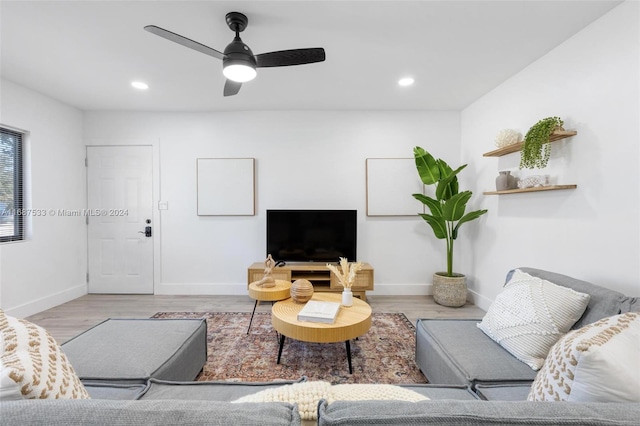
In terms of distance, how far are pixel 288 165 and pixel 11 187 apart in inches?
119

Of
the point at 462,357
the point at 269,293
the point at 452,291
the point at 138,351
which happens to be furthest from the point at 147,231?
the point at 452,291

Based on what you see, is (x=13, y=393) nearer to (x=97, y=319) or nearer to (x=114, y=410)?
(x=114, y=410)

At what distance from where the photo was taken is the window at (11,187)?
2877 mm

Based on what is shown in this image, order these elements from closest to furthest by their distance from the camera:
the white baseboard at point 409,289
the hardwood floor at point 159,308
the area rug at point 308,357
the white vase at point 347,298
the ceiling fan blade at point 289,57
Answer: the ceiling fan blade at point 289,57 < the area rug at point 308,357 < the white vase at point 347,298 < the hardwood floor at point 159,308 < the white baseboard at point 409,289

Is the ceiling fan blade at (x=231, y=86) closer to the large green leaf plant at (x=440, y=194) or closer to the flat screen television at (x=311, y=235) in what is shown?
the flat screen television at (x=311, y=235)

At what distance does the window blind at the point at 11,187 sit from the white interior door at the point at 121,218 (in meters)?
0.72

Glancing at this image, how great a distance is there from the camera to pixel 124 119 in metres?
3.72

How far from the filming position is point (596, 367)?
763 mm

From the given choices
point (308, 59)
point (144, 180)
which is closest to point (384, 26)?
point (308, 59)

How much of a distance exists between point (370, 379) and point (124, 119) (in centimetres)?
426

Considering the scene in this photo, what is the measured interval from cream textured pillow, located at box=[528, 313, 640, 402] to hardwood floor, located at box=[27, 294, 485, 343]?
2.11m

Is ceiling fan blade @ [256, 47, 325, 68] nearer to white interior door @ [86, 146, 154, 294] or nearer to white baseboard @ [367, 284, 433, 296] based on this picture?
white interior door @ [86, 146, 154, 294]

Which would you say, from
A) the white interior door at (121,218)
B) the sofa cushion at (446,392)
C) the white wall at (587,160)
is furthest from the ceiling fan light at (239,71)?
the white interior door at (121,218)

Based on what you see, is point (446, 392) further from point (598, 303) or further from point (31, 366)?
point (31, 366)
